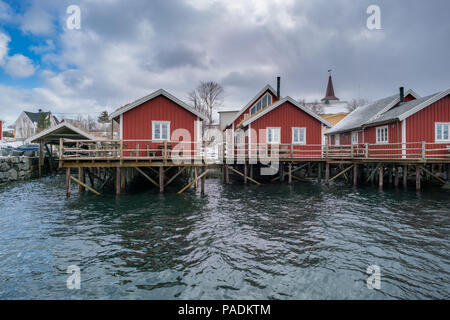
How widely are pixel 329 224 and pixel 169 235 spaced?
5.89 metres

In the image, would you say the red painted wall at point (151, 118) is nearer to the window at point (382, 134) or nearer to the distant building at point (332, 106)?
the window at point (382, 134)

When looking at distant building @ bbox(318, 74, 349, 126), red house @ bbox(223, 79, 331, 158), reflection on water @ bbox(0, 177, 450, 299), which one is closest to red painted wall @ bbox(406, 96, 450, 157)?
red house @ bbox(223, 79, 331, 158)

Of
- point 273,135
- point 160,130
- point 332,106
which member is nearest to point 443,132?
point 273,135

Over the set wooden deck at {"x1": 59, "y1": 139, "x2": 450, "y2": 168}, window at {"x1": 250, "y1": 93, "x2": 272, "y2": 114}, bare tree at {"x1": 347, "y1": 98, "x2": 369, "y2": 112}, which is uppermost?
bare tree at {"x1": 347, "y1": 98, "x2": 369, "y2": 112}

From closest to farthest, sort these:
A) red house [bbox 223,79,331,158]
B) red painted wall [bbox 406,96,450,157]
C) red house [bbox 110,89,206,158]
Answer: red house [bbox 110,89,206,158], red painted wall [bbox 406,96,450,157], red house [bbox 223,79,331,158]

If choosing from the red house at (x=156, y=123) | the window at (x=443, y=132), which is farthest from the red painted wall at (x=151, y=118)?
the window at (x=443, y=132)

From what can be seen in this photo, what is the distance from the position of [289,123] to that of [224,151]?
5.94 meters

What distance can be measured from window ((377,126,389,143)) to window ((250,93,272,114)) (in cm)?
1041

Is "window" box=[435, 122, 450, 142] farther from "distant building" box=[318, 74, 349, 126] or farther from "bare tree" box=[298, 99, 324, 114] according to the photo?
"bare tree" box=[298, 99, 324, 114]

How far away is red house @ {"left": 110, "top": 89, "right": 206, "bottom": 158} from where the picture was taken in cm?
1650
